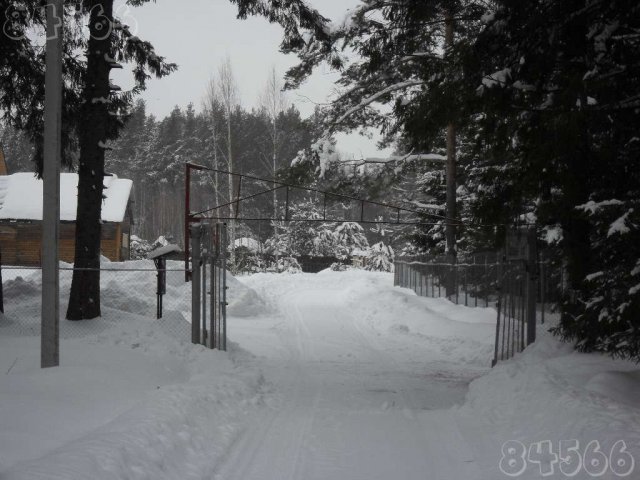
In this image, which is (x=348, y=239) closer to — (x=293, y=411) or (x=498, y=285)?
(x=498, y=285)

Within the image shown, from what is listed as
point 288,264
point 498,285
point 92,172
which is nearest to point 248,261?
point 288,264

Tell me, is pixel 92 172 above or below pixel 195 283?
above

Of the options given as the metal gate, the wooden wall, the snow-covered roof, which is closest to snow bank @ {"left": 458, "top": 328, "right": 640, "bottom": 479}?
the metal gate

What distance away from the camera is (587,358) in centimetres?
822

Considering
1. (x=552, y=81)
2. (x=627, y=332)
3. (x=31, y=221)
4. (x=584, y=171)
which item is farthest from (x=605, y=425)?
(x=31, y=221)

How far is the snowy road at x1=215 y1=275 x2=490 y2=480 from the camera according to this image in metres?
5.25

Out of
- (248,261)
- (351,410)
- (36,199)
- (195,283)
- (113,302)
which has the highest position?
(36,199)

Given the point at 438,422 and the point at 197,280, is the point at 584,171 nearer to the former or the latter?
the point at 438,422

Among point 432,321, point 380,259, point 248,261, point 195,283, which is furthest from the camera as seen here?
point 380,259

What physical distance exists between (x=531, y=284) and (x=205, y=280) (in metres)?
5.59

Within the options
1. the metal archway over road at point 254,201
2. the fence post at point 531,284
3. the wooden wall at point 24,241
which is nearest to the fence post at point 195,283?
the fence post at point 531,284

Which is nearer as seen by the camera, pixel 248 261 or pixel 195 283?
pixel 195 283

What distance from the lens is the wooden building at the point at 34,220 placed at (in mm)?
33844

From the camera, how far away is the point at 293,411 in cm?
732
